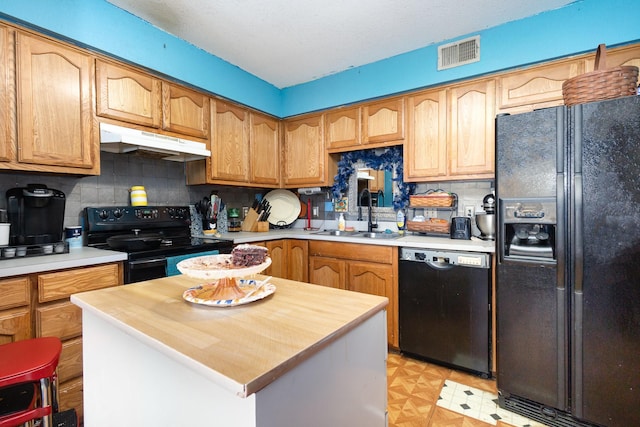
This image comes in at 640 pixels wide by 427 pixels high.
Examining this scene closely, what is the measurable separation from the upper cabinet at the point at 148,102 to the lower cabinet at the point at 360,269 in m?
1.47

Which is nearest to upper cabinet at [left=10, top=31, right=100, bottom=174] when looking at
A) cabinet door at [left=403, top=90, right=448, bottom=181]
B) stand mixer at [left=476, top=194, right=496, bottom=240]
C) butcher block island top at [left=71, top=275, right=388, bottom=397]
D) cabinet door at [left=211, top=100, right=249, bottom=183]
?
cabinet door at [left=211, top=100, right=249, bottom=183]

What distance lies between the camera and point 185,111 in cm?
253

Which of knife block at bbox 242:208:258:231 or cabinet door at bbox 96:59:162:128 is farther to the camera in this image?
knife block at bbox 242:208:258:231

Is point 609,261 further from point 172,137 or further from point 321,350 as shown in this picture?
point 172,137

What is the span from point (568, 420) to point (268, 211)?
2795 millimetres

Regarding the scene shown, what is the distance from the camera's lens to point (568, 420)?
1.62m


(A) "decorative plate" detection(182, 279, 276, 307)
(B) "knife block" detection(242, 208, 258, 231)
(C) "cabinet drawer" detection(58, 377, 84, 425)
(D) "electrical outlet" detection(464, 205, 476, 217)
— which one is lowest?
(C) "cabinet drawer" detection(58, 377, 84, 425)

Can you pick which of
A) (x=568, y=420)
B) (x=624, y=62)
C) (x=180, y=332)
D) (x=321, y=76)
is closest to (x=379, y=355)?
(x=180, y=332)

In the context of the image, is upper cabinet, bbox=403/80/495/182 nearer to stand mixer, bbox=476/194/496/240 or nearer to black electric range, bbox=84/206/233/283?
stand mixer, bbox=476/194/496/240

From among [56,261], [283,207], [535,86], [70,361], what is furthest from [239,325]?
[283,207]

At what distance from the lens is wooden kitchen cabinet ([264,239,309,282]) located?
2877 mm

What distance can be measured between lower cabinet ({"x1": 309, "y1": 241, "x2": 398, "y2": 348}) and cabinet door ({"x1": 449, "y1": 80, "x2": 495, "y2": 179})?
2.73 feet

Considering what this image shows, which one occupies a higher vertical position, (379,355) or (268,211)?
(268,211)

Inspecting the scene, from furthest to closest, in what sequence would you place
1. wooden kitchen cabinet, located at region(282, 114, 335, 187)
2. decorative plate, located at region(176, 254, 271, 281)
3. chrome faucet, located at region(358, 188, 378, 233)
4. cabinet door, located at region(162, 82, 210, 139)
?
wooden kitchen cabinet, located at region(282, 114, 335, 187), chrome faucet, located at region(358, 188, 378, 233), cabinet door, located at region(162, 82, 210, 139), decorative plate, located at region(176, 254, 271, 281)
